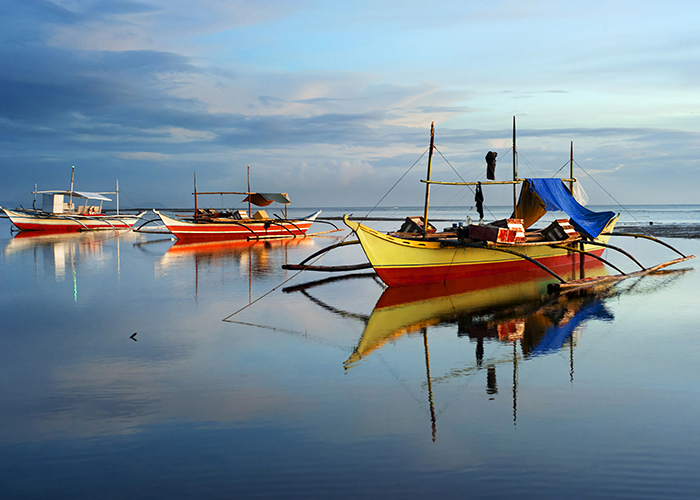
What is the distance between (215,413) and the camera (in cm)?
631

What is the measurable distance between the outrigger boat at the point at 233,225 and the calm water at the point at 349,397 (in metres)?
19.7

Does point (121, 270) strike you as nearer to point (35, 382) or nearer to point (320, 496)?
point (35, 382)

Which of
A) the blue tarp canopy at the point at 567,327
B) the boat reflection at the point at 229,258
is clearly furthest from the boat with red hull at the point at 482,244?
the boat reflection at the point at 229,258

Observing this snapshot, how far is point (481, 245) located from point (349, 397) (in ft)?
32.6

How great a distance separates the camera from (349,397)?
22.6ft

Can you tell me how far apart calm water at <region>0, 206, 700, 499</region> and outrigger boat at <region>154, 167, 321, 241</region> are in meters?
19.7

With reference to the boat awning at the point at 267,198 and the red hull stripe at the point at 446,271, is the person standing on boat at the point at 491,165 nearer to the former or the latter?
the red hull stripe at the point at 446,271

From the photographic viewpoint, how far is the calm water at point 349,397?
4.88 meters

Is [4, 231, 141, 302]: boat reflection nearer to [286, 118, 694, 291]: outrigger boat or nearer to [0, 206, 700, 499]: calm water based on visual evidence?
[0, 206, 700, 499]: calm water

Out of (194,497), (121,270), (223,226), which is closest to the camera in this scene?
(194,497)

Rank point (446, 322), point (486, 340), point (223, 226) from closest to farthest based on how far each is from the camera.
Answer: point (486, 340), point (446, 322), point (223, 226)

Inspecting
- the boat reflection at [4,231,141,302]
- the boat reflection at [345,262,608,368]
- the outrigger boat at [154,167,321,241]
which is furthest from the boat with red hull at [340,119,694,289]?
the outrigger boat at [154,167,321,241]

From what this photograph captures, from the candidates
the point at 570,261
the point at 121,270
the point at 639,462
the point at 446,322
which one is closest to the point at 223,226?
the point at 121,270

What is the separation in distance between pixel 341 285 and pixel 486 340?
7.79 meters
